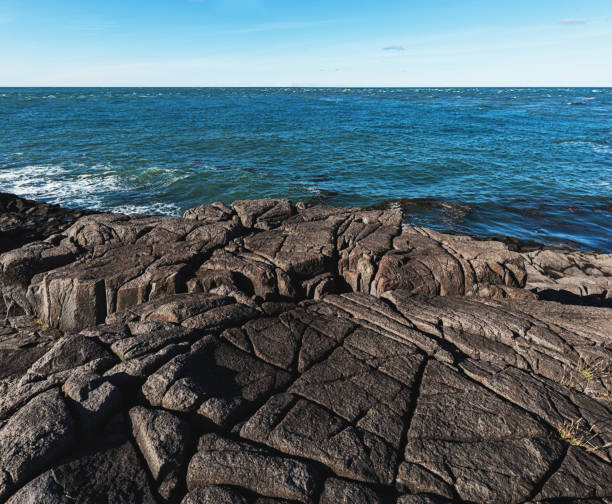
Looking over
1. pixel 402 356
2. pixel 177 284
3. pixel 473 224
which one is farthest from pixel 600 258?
pixel 177 284

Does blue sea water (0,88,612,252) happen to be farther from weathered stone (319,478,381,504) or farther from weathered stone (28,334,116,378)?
weathered stone (319,478,381,504)

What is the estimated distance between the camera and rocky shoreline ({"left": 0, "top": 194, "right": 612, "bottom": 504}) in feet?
18.2

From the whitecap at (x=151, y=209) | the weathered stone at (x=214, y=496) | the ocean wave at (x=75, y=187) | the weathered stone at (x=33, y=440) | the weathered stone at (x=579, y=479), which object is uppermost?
the weathered stone at (x=33, y=440)

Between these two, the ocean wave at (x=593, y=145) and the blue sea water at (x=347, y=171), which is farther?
the ocean wave at (x=593, y=145)

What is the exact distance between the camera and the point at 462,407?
22.6ft

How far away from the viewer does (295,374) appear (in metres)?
7.65

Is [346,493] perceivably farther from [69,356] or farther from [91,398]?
[69,356]

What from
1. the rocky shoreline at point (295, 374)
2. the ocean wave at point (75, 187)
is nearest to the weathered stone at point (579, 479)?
the rocky shoreline at point (295, 374)

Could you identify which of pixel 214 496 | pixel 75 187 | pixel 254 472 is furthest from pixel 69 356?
pixel 75 187

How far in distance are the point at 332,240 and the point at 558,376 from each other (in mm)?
7677

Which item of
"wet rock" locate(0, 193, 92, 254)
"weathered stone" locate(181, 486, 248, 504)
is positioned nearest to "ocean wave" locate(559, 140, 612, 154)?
"wet rock" locate(0, 193, 92, 254)

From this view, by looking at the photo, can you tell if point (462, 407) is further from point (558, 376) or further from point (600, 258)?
point (600, 258)

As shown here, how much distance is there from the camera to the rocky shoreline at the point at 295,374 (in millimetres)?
5559

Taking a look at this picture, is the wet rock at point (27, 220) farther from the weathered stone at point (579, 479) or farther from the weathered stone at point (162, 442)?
the weathered stone at point (579, 479)
